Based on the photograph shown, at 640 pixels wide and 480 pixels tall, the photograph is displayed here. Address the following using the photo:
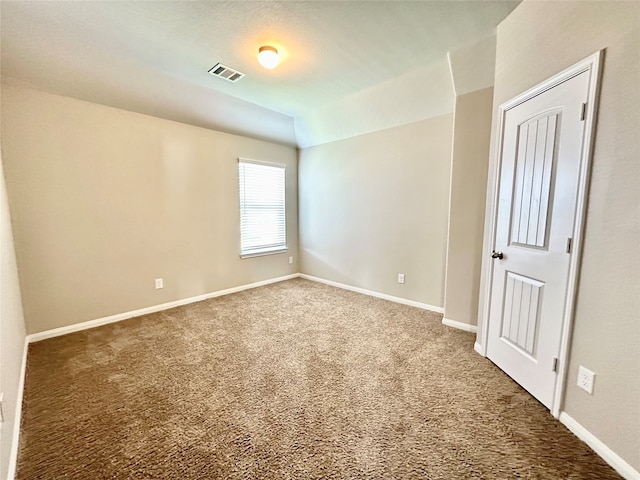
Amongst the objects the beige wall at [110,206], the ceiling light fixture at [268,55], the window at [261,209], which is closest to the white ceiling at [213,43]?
the ceiling light fixture at [268,55]

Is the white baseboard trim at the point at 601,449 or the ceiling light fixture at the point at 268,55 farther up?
the ceiling light fixture at the point at 268,55

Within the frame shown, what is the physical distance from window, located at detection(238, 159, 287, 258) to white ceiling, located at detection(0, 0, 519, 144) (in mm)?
1264

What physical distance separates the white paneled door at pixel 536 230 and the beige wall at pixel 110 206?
339cm

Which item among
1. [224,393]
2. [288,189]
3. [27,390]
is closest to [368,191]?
[288,189]

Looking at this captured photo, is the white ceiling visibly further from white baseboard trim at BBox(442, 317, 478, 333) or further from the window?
white baseboard trim at BBox(442, 317, 478, 333)

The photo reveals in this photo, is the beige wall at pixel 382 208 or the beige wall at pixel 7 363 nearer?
the beige wall at pixel 7 363

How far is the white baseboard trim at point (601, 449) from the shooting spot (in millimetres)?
1220

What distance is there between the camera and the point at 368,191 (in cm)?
385

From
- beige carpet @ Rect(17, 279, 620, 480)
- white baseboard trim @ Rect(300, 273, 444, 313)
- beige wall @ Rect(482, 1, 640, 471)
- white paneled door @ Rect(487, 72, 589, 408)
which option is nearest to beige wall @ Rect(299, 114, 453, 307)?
white baseboard trim @ Rect(300, 273, 444, 313)

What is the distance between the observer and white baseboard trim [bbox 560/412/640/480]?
4.00 ft

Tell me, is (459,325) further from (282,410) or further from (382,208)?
(282,410)

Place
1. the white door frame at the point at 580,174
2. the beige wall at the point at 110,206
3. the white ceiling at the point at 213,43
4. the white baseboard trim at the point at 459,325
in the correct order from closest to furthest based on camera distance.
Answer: the white door frame at the point at 580,174, the white ceiling at the point at 213,43, the beige wall at the point at 110,206, the white baseboard trim at the point at 459,325

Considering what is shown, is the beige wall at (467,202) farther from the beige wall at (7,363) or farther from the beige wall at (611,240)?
the beige wall at (7,363)

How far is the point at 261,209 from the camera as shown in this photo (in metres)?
4.39
